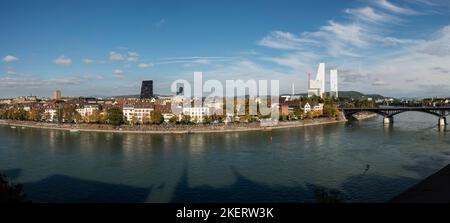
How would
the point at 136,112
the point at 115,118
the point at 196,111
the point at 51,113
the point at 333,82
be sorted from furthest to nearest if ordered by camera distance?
the point at 333,82
the point at 51,113
the point at 136,112
the point at 196,111
the point at 115,118

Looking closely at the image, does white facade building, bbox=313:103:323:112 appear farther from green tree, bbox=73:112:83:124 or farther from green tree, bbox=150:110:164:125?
green tree, bbox=73:112:83:124

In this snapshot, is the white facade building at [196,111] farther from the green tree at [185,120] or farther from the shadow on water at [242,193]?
the shadow on water at [242,193]

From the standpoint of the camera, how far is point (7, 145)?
11109mm

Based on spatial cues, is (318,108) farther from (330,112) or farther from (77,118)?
(77,118)

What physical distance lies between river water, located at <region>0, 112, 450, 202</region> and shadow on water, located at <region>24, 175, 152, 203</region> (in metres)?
0.01

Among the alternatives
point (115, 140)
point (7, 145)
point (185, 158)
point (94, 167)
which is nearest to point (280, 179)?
point (185, 158)

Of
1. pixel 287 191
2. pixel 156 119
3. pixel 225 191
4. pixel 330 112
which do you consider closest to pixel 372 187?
pixel 287 191

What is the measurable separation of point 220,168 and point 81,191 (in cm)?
247

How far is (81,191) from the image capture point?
5.68 metres

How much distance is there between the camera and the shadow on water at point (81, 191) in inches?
205

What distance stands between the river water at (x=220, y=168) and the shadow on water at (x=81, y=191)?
0.5 inches

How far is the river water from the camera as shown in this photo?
5.45 metres
